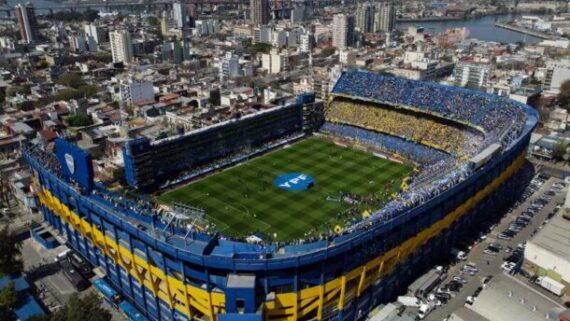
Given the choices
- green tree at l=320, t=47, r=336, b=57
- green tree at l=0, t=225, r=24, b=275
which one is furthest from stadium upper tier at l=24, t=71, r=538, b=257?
green tree at l=320, t=47, r=336, b=57

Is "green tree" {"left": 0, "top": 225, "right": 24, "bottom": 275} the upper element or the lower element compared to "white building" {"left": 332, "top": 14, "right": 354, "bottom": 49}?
lower

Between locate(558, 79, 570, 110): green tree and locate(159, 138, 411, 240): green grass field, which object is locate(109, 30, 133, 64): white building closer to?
locate(159, 138, 411, 240): green grass field

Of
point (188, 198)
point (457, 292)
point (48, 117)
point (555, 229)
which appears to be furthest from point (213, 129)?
point (555, 229)

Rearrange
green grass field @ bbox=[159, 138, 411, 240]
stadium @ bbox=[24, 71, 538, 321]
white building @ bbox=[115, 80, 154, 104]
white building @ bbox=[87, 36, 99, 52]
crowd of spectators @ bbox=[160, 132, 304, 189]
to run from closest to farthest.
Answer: stadium @ bbox=[24, 71, 538, 321] → green grass field @ bbox=[159, 138, 411, 240] → crowd of spectators @ bbox=[160, 132, 304, 189] → white building @ bbox=[115, 80, 154, 104] → white building @ bbox=[87, 36, 99, 52]

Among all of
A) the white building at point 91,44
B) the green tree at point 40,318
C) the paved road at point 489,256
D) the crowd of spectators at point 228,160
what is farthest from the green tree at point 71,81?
the paved road at point 489,256

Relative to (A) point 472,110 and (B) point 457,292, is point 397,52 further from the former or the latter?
(B) point 457,292

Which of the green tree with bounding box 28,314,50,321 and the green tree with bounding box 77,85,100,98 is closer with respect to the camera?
the green tree with bounding box 28,314,50,321

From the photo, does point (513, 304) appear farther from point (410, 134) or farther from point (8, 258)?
point (8, 258)
